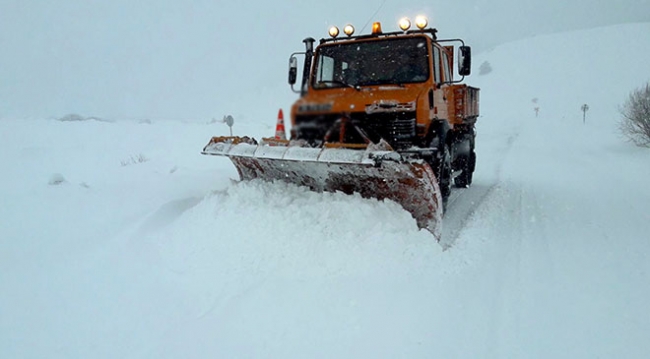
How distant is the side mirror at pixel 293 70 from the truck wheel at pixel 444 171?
2247mm

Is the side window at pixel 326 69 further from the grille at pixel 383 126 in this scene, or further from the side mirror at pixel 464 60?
the side mirror at pixel 464 60

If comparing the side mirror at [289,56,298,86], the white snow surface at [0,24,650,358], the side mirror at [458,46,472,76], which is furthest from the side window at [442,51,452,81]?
the side mirror at [289,56,298,86]

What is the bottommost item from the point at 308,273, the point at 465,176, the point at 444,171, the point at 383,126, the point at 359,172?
the point at 308,273

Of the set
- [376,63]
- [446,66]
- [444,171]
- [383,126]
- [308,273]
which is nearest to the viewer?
[308,273]

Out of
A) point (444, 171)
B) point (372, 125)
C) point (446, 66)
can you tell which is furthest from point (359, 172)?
point (446, 66)

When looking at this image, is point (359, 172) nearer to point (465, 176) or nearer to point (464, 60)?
point (464, 60)

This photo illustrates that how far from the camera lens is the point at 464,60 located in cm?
573

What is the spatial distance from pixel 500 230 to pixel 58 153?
9.92 metres

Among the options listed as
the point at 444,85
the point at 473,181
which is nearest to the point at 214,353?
the point at 444,85

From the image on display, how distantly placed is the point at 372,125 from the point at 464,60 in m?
1.71

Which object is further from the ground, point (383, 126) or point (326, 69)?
point (326, 69)

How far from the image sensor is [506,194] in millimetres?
7238

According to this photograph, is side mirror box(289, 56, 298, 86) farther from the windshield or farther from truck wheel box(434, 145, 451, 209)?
truck wheel box(434, 145, 451, 209)

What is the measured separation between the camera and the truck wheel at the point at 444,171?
5.40m
